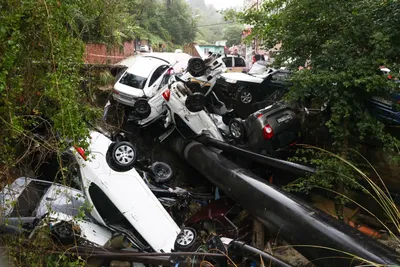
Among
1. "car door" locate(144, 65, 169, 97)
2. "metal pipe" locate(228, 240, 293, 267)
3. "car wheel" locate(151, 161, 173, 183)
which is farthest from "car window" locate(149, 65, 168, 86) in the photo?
Answer: "metal pipe" locate(228, 240, 293, 267)

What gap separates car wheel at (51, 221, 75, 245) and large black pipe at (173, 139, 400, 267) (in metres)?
2.55

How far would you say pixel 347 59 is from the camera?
15.0 ft

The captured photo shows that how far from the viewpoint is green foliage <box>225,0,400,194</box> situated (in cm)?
428

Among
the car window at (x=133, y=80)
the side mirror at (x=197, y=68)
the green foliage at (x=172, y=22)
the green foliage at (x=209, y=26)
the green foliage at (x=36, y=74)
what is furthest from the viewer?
the green foliage at (x=209, y=26)

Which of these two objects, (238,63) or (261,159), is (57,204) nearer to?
(261,159)

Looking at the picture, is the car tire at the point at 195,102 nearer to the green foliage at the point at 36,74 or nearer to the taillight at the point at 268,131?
the taillight at the point at 268,131

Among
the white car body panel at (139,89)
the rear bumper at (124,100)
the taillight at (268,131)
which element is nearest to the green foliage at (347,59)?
the taillight at (268,131)

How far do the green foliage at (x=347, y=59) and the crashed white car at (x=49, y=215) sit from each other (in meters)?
3.41

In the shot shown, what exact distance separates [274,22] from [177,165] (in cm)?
472

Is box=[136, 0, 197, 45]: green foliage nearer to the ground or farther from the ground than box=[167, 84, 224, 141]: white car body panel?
farther from the ground

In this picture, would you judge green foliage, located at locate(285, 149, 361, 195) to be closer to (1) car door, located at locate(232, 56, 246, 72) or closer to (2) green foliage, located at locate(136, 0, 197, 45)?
(1) car door, located at locate(232, 56, 246, 72)

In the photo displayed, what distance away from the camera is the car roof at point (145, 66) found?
34.7ft

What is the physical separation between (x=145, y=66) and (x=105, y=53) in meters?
1.35

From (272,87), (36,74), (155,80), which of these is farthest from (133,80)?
(36,74)
